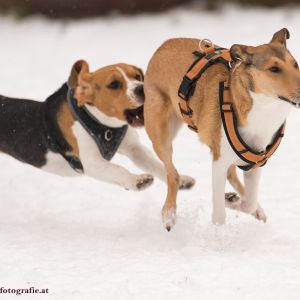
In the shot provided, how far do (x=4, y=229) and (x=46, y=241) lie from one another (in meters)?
0.59

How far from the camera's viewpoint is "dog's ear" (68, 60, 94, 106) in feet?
18.9

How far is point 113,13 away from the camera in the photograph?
42.6 feet

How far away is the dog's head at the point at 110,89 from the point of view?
5723 millimetres

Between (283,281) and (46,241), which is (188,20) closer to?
(46,241)

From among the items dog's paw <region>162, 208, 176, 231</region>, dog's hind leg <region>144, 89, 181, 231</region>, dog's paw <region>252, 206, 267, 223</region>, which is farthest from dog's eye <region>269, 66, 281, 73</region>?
dog's paw <region>162, 208, 176, 231</region>

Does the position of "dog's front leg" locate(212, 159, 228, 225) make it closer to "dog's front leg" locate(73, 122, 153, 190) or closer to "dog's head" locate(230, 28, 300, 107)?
"dog's head" locate(230, 28, 300, 107)

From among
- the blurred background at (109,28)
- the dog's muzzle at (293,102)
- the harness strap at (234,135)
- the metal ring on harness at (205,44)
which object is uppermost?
the dog's muzzle at (293,102)

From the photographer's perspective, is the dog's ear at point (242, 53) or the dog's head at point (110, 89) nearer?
the dog's ear at point (242, 53)

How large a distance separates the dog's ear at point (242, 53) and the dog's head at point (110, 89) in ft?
4.01

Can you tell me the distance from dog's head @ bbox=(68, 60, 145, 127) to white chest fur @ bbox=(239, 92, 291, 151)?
3.97 ft

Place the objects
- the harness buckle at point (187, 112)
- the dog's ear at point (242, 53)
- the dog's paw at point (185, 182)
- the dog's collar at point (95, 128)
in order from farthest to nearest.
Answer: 1. the dog's paw at point (185, 182)
2. the dog's collar at point (95, 128)
3. the harness buckle at point (187, 112)
4. the dog's ear at point (242, 53)

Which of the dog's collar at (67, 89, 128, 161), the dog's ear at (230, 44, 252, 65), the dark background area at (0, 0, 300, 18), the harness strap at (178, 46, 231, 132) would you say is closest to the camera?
the dog's ear at (230, 44, 252, 65)

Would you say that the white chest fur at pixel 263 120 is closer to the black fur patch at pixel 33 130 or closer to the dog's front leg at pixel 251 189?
the dog's front leg at pixel 251 189

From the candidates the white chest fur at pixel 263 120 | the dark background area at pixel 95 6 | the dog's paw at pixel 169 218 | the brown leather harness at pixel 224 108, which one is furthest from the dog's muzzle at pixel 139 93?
the dark background area at pixel 95 6
